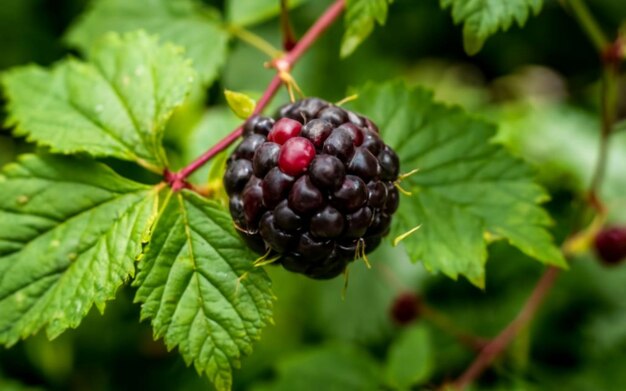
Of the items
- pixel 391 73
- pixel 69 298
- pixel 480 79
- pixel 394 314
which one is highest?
pixel 69 298

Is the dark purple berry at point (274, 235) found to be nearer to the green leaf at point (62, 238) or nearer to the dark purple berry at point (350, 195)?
the dark purple berry at point (350, 195)

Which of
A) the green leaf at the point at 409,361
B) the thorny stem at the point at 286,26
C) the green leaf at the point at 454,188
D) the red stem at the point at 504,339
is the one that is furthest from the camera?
the red stem at the point at 504,339

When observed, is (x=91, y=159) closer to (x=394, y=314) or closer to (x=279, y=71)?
(x=279, y=71)

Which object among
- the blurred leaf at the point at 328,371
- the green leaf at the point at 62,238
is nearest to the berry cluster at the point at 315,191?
the green leaf at the point at 62,238

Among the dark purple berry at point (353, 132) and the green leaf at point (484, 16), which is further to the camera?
the green leaf at point (484, 16)

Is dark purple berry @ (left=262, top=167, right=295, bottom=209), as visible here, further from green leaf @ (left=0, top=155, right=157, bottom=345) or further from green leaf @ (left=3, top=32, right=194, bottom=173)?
green leaf @ (left=3, top=32, right=194, bottom=173)

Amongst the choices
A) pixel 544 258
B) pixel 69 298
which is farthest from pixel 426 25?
pixel 69 298

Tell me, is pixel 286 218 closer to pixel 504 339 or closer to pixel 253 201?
pixel 253 201
